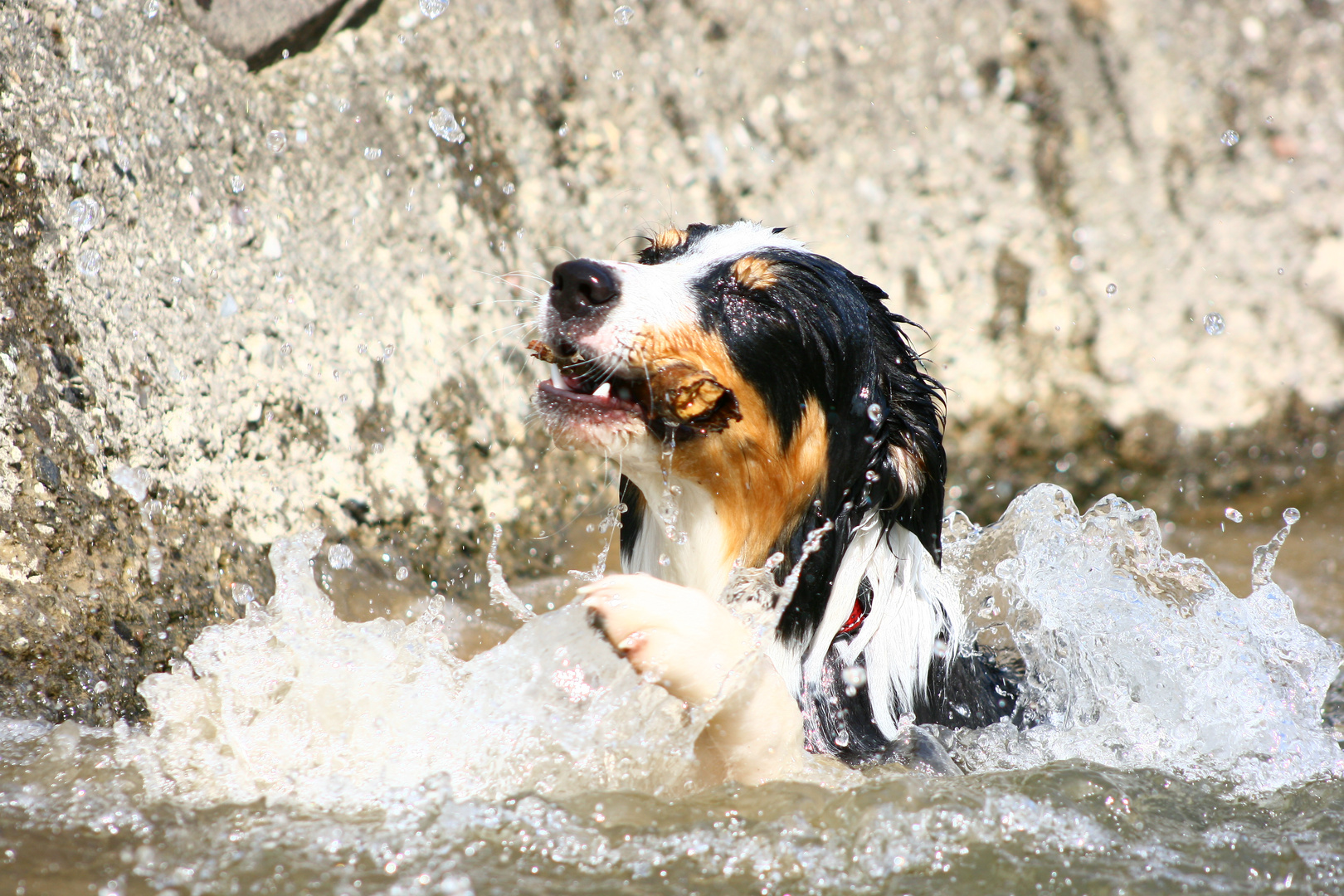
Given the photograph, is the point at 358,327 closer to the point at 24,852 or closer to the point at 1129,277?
the point at 24,852

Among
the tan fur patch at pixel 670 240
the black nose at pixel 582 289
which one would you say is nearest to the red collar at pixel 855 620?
the black nose at pixel 582 289

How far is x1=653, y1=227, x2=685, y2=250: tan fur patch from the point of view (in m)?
3.30

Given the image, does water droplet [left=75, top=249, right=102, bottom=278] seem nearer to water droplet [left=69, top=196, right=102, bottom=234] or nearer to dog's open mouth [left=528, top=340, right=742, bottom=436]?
water droplet [left=69, top=196, right=102, bottom=234]

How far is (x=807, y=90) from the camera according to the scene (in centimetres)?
588

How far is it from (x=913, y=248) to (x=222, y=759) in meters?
4.46

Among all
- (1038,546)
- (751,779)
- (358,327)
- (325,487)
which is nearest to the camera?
(751,779)

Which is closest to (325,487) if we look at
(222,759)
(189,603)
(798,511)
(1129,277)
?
(189,603)

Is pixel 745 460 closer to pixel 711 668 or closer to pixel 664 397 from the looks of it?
pixel 664 397

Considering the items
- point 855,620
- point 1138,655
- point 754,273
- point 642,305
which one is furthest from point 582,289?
point 1138,655

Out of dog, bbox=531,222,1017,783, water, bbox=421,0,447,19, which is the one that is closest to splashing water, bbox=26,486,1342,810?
dog, bbox=531,222,1017,783

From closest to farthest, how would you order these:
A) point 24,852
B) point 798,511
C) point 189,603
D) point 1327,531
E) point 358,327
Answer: point 24,852, point 798,511, point 189,603, point 358,327, point 1327,531

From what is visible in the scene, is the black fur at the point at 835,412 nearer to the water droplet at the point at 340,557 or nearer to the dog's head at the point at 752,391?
the dog's head at the point at 752,391

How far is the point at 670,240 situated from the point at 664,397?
76 cm

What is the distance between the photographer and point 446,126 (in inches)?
195
